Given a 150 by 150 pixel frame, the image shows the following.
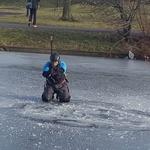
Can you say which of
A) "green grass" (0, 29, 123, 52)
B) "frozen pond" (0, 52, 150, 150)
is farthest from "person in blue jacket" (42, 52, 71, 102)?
"green grass" (0, 29, 123, 52)

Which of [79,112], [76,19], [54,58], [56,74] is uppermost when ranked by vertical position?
[54,58]

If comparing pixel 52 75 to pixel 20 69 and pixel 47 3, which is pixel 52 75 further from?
pixel 47 3

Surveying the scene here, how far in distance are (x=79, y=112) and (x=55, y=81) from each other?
1327 millimetres

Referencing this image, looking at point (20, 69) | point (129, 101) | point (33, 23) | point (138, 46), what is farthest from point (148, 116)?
point (33, 23)

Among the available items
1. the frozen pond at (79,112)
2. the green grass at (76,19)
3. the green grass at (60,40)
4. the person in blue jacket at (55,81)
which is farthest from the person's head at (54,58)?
the green grass at (76,19)

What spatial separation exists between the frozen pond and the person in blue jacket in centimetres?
16

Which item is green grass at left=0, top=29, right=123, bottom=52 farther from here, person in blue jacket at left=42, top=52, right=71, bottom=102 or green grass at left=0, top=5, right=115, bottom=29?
person in blue jacket at left=42, top=52, right=71, bottom=102

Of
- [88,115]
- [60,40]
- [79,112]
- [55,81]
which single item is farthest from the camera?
[60,40]

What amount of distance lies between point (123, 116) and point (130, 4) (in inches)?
581

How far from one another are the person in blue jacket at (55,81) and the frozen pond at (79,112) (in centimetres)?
16

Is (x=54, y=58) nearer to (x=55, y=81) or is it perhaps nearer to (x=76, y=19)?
(x=55, y=81)

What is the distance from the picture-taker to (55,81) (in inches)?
448

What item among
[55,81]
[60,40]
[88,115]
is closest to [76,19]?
[60,40]

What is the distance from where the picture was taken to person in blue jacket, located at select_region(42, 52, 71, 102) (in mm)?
11195
